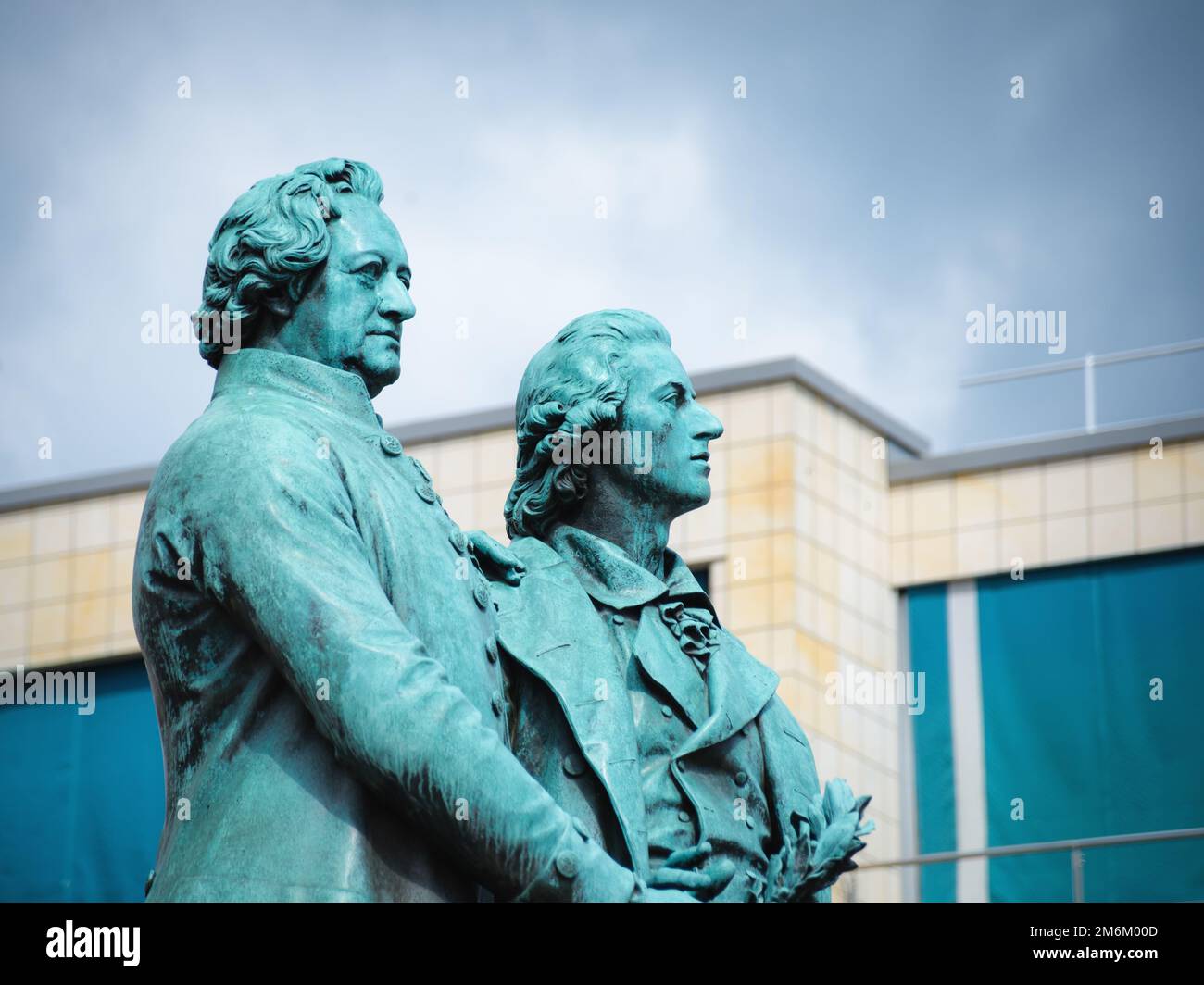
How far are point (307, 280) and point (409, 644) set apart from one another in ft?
4.41

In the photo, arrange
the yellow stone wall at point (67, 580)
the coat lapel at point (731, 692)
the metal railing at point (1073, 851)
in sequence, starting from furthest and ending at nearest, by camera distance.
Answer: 1. the yellow stone wall at point (67, 580)
2. the metal railing at point (1073, 851)
3. the coat lapel at point (731, 692)

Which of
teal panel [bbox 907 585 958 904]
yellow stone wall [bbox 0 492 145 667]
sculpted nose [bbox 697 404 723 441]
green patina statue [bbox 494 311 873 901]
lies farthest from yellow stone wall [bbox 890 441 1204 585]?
green patina statue [bbox 494 311 873 901]

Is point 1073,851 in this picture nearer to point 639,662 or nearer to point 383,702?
point 639,662

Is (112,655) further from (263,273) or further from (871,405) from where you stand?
(263,273)

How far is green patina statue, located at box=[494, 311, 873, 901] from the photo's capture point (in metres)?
10.1

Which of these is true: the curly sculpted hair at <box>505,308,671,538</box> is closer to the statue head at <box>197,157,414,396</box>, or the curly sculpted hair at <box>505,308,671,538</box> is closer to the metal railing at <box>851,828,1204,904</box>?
the statue head at <box>197,157,414,396</box>

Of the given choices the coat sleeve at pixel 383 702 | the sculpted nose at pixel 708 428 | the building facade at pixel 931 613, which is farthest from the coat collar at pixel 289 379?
the building facade at pixel 931 613

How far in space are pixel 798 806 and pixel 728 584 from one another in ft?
74.2

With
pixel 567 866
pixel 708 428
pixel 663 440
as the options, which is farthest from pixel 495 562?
pixel 567 866

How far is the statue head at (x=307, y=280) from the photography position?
386 inches

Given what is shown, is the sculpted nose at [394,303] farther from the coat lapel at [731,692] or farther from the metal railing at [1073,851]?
the metal railing at [1073,851]

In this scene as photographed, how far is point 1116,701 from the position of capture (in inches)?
1265

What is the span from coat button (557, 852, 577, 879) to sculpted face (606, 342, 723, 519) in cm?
200

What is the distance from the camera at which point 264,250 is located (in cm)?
978
